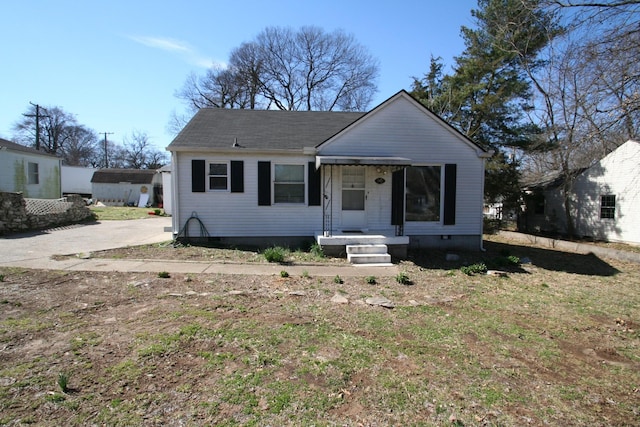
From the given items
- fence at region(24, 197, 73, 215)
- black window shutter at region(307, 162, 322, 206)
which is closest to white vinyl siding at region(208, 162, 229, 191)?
black window shutter at region(307, 162, 322, 206)

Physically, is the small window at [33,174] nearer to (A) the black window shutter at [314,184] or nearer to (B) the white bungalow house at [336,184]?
(B) the white bungalow house at [336,184]

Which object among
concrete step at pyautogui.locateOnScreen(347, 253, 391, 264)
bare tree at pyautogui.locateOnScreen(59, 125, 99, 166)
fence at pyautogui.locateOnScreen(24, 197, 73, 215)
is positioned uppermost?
bare tree at pyautogui.locateOnScreen(59, 125, 99, 166)

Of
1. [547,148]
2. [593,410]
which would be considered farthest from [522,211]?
[593,410]

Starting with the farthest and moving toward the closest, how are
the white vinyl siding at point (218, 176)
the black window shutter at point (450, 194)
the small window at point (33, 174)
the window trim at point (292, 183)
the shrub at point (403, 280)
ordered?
the small window at point (33, 174) → the black window shutter at point (450, 194) → the window trim at point (292, 183) → the white vinyl siding at point (218, 176) → the shrub at point (403, 280)

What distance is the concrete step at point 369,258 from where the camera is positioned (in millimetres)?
9102

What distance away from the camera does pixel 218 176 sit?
35.3 feet

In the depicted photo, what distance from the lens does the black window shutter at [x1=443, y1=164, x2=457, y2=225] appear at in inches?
443

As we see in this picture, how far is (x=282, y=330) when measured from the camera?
4.46 metres

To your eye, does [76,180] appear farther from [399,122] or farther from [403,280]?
[403,280]

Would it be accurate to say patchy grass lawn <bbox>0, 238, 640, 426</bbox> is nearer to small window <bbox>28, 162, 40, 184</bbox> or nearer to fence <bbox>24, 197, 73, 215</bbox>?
fence <bbox>24, 197, 73, 215</bbox>

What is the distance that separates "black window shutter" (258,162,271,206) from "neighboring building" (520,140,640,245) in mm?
13236

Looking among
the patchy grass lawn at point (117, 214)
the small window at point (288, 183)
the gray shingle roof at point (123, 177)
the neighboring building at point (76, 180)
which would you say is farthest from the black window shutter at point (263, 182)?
the neighboring building at point (76, 180)

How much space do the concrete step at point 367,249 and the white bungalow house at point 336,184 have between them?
1.00 m

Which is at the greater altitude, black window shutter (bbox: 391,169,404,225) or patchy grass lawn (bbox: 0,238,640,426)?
black window shutter (bbox: 391,169,404,225)
